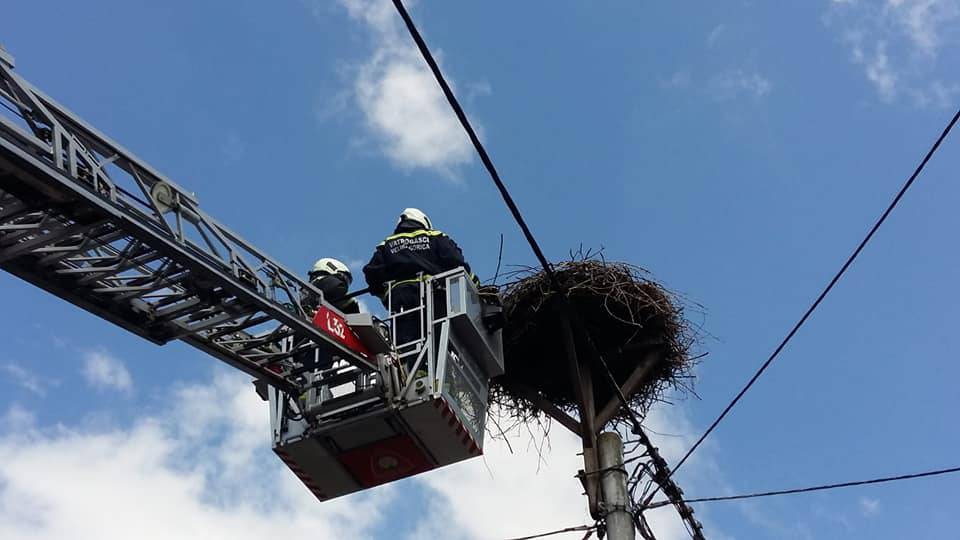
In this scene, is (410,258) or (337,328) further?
(410,258)

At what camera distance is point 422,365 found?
11117mm

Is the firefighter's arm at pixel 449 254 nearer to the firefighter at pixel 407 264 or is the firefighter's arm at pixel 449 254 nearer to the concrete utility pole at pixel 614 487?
the firefighter at pixel 407 264

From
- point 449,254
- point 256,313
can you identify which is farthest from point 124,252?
point 449,254

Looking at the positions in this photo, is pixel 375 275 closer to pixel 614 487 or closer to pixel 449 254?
pixel 449 254

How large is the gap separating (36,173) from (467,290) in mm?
4825

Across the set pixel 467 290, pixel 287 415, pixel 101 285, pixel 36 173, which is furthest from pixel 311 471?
pixel 36 173

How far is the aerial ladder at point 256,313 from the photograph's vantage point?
26.5 ft

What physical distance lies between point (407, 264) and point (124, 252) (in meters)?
3.60

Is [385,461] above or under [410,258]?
under

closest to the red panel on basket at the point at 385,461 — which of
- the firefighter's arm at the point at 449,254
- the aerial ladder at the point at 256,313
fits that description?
the aerial ladder at the point at 256,313

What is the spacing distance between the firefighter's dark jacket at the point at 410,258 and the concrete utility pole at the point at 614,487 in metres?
2.29

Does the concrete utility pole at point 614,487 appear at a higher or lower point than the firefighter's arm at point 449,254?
lower

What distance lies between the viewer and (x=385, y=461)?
444 inches

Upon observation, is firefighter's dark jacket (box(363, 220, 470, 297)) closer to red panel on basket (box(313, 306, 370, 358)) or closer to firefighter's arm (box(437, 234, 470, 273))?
firefighter's arm (box(437, 234, 470, 273))
